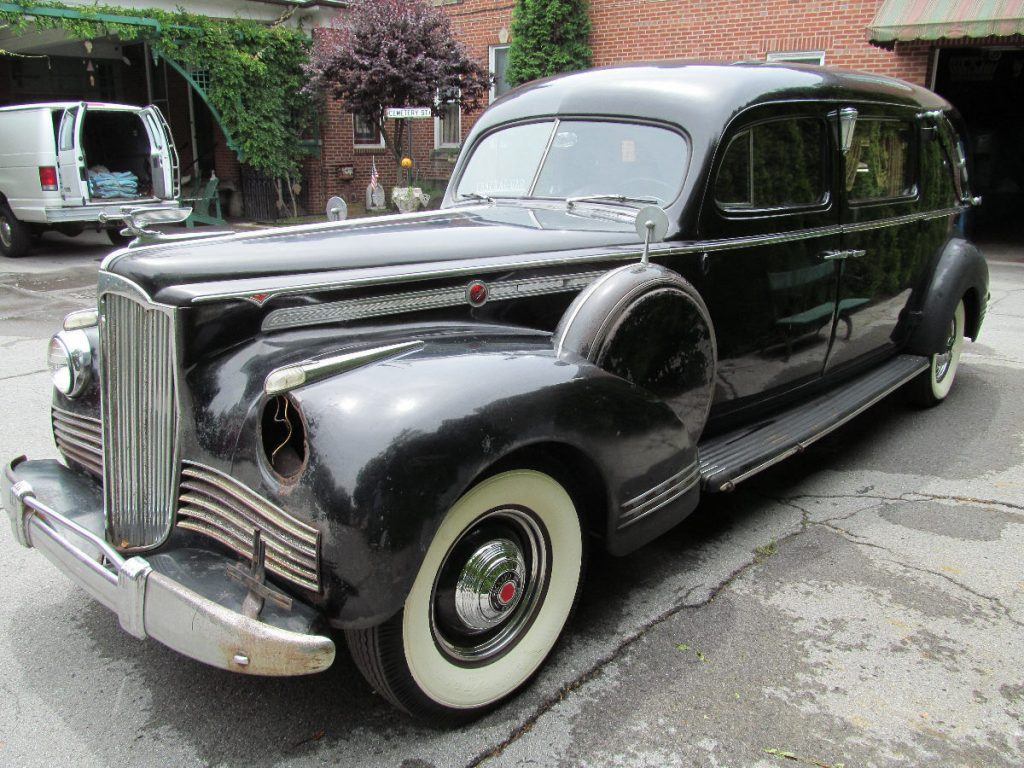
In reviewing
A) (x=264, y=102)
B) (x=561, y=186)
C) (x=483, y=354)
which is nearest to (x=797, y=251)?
(x=561, y=186)

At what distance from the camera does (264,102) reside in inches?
567

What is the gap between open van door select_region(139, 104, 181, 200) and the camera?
461 inches

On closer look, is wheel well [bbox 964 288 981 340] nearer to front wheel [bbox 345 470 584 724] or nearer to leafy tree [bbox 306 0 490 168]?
front wheel [bbox 345 470 584 724]

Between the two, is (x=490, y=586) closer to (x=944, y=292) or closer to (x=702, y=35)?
(x=944, y=292)

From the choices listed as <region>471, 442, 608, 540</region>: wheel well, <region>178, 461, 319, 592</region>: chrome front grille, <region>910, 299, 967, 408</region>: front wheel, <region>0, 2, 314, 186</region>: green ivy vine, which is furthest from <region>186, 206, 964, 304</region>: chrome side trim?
<region>0, 2, 314, 186</region>: green ivy vine

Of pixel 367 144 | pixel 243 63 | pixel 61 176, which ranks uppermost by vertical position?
pixel 243 63

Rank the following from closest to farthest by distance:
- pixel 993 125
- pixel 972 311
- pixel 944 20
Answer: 1. pixel 972 311
2. pixel 944 20
3. pixel 993 125

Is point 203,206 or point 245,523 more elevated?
point 203,206

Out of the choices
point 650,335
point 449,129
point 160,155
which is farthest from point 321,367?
point 449,129

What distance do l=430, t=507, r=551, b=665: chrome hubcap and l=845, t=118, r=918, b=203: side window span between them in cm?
269

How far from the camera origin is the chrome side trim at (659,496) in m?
2.66

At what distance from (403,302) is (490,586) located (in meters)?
0.93

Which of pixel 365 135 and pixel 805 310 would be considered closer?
pixel 805 310

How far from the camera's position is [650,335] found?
9.25 feet
